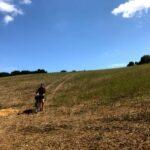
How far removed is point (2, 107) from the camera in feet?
136

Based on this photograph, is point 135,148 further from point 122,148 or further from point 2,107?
point 2,107

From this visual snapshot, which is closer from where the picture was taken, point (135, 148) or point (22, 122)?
point (135, 148)

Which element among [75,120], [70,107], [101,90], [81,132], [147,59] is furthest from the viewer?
[147,59]

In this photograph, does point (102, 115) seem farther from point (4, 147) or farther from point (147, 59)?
point (147, 59)

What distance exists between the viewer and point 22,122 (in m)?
30.5

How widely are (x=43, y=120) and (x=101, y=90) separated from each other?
17.4 metres

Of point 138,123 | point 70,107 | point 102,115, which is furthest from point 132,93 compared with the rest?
point 138,123

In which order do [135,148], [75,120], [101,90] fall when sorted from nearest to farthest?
1. [135,148]
2. [75,120]
3. [101,90]

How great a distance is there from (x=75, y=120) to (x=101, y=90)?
60.7 feet

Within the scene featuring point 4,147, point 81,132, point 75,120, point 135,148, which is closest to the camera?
point 135,148

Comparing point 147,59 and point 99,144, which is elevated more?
point 147,59

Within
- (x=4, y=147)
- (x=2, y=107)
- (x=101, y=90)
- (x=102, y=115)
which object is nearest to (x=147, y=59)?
(x=101, y=90)

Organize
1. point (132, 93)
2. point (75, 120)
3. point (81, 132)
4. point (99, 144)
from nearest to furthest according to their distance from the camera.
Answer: point (99, 144) → point (81, 132) → point (75, 120) → point (132, 93)

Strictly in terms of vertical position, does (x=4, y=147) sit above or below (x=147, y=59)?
below
